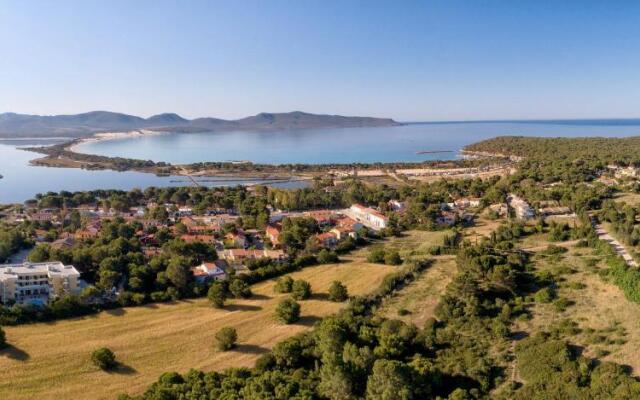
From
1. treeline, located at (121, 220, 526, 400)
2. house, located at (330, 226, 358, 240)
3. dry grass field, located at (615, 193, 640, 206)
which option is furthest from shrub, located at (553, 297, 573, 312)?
dry grass field, located at (615, 193, 640, 206)

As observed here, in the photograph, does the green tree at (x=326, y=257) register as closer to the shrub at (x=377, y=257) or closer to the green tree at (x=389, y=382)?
the shrub at (x=377, y=257)

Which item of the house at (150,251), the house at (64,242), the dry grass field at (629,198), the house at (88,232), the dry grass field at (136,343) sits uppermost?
the dry grass field at (629,198)

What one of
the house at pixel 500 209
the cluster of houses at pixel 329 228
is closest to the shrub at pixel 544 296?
the cluster of houses at pixel 329 228

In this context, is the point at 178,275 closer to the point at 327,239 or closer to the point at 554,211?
the point at 327,239

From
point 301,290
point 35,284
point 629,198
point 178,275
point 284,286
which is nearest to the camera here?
point 301,290

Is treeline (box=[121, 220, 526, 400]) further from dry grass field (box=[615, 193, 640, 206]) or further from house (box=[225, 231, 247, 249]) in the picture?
dry grass field (box=[615, 193, 640, 206])

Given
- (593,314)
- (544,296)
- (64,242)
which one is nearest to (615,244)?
(544,296)
